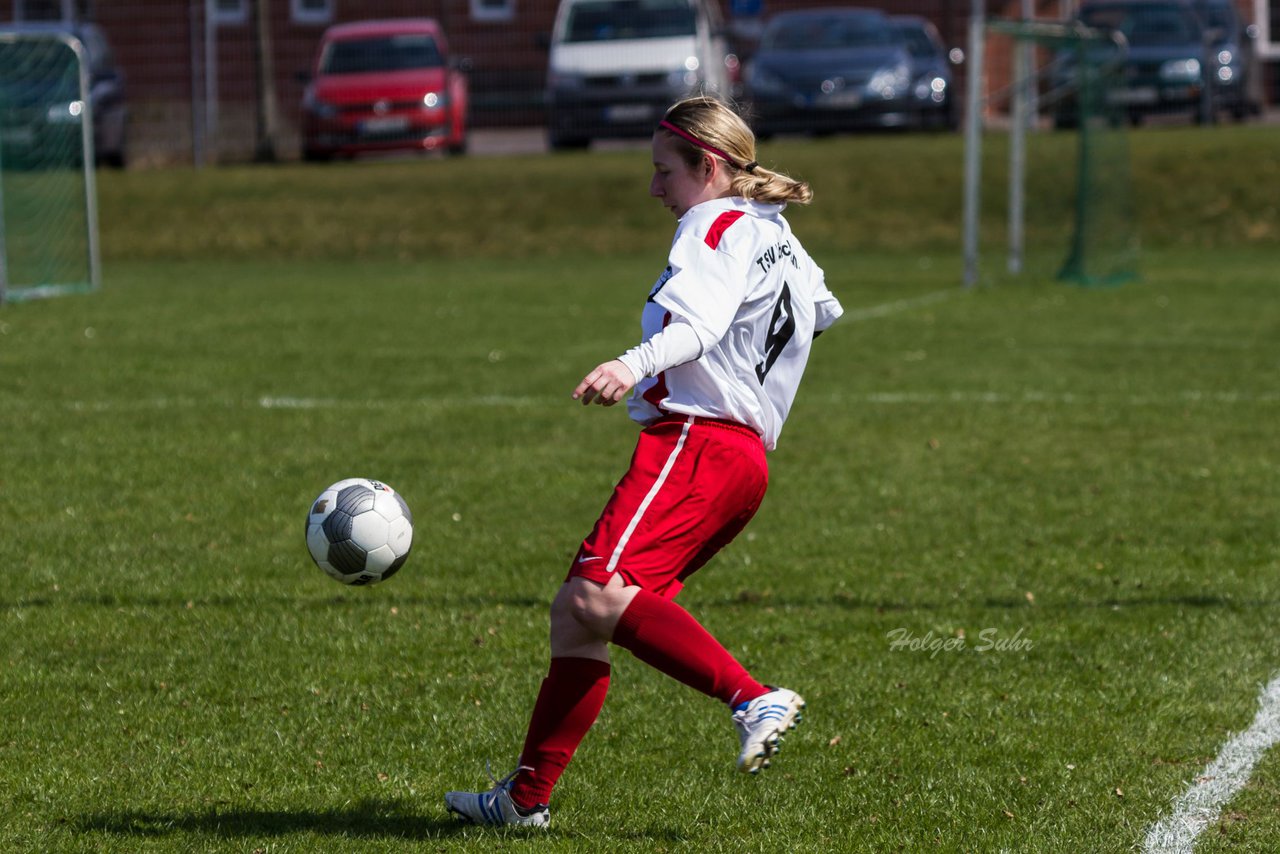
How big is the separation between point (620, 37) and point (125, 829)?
22.3m

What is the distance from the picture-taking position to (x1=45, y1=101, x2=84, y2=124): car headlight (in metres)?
19.3

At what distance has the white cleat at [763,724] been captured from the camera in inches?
150

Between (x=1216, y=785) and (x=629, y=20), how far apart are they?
22.3 metres

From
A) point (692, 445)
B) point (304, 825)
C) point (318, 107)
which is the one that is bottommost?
point (318, 107)

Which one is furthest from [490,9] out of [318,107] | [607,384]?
[607,384]

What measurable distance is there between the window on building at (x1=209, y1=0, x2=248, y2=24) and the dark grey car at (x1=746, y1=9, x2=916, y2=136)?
14657 millimetres

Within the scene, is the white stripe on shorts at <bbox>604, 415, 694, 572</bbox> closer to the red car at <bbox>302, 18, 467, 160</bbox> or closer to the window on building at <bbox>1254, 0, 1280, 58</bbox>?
the red car at <bbox>302, 18, 467, 160</bbox>

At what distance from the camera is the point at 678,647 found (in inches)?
156

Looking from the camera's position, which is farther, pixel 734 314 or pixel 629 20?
pixel 629 20

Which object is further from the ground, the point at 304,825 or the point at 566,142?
the point at 304,825

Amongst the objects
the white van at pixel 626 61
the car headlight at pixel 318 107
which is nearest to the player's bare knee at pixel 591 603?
the white van at pixel 626 61

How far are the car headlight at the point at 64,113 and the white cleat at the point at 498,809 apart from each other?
55.0ft

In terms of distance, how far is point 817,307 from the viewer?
4.38 metres

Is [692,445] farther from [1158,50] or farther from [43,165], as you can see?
Answer: [1158,50]
